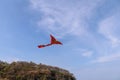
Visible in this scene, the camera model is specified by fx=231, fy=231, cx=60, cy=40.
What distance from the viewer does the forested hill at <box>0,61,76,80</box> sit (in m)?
28.9

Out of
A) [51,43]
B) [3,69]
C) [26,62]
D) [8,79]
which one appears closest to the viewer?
[51,43]

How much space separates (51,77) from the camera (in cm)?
2992

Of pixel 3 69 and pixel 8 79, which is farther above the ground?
pixel 3 69

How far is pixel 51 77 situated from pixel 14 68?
512 centimetres

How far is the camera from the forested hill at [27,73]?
28.9 m

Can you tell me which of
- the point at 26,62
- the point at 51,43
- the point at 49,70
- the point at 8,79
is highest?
the point at 26,62

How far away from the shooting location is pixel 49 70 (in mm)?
30672

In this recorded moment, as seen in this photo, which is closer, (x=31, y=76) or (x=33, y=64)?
(x=31, y=76)

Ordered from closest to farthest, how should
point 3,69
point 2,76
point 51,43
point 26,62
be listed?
point 51,43
point 2,76
point 3,69
point 26,62

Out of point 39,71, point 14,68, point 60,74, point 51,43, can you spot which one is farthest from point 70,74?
point 51,43

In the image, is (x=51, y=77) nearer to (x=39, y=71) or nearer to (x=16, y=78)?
(x=39, y=71)

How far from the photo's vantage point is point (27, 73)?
2917 cm

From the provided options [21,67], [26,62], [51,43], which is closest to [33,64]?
[26,62]

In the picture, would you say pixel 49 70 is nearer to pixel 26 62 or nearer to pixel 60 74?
pixel 60 74
